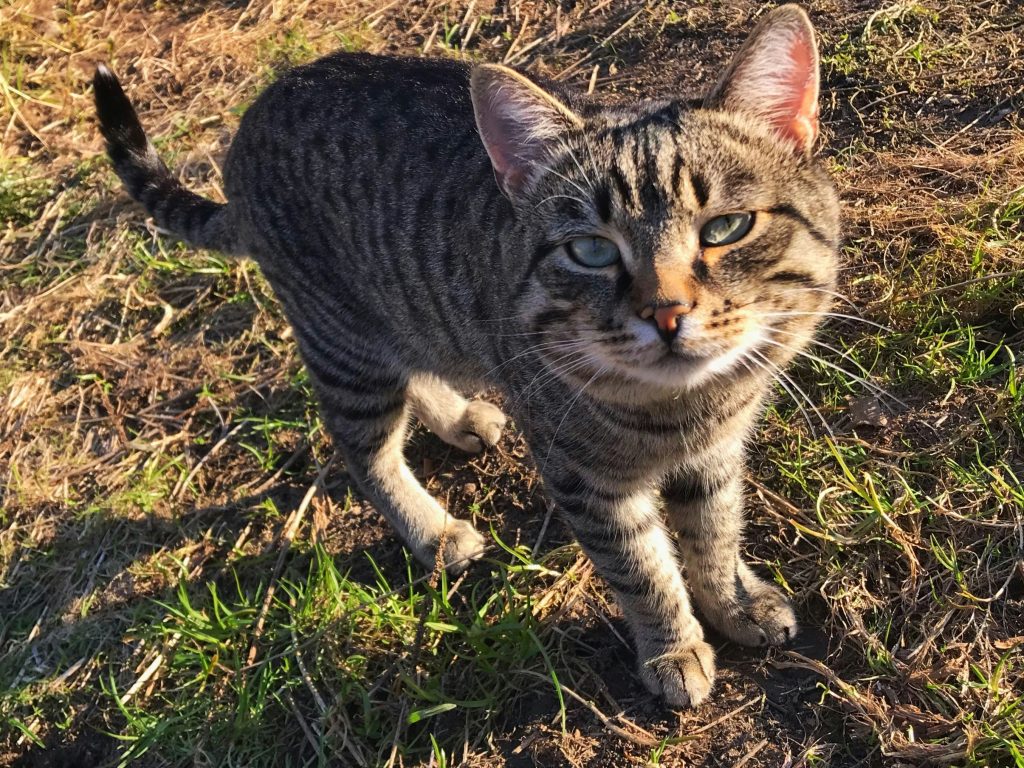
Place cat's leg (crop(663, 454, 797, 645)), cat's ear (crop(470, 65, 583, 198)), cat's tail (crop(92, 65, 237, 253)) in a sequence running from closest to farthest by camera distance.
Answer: cat's ear (crop(470, 65, 583, 198)), cat's leg (crop(663, 454, 797, 645)), cat's tail (crop(92, 65, 237, 253))

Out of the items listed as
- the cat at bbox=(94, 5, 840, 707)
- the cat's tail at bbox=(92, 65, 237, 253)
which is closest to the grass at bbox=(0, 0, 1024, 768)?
the cat at bbox=(94, 5, 840, 707)

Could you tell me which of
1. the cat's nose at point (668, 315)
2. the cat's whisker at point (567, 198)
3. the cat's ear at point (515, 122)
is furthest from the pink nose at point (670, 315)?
the cat's ear at point (515, 122)

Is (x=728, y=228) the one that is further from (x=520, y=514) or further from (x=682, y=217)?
(x=520, y=514)

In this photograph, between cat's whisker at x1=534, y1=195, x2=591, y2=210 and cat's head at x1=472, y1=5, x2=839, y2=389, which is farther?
cat's whisker at x1=534, y1=195, x2=591, y2=210

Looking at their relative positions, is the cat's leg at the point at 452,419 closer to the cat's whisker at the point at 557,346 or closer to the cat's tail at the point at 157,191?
the cat's tail at the point at 157,191

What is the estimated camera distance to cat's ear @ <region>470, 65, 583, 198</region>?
187cm

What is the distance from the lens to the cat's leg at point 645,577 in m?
2.18

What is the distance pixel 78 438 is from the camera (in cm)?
346

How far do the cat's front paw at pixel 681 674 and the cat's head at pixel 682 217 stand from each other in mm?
842

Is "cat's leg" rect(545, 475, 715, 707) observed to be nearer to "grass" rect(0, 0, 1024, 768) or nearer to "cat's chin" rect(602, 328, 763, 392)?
"grass" rect(0, 0, 1024, 768)

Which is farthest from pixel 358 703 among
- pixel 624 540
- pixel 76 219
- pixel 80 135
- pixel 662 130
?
pixel 80 135

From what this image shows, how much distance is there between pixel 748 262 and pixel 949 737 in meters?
1.29

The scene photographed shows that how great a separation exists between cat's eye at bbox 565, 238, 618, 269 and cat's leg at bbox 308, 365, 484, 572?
46.9 inches

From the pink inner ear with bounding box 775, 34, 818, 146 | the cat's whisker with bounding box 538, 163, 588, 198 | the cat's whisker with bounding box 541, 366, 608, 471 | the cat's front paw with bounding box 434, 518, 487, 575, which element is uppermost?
the pink inner ear with bounding box 775, 34, 818, 146
